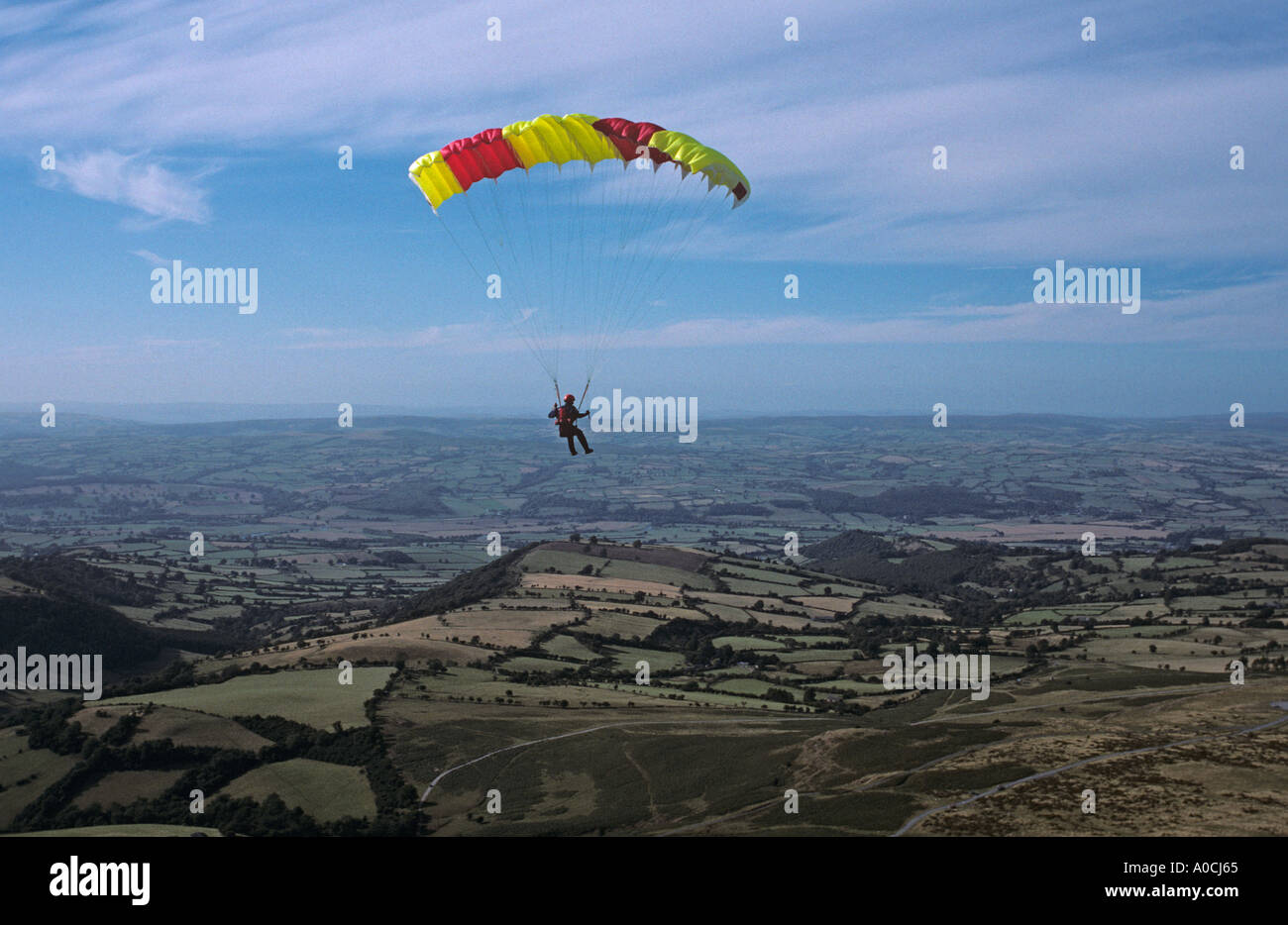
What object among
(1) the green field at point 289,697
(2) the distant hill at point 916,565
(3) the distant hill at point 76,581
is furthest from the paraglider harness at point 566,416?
(2) the distant hill at point 916,565

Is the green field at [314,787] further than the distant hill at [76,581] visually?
No

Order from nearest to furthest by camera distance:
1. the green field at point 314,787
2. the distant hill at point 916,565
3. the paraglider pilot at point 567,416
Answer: the paraglider pilot at point 567,416 → the green field at point 314,787 → the distant hill at point 916,565

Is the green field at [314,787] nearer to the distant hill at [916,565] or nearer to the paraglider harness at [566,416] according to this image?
the paraglider harness at [566,416]

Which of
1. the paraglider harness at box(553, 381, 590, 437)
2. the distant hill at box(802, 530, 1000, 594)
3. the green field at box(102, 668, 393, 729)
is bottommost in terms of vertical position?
the distant hill at box(802, 530, 1000, 594)

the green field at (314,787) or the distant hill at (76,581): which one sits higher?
the distant hill at (76,581)

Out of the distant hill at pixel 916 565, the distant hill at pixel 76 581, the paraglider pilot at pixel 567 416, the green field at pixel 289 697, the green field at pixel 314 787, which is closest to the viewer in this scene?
the paraglider pilot at pixel 567 416

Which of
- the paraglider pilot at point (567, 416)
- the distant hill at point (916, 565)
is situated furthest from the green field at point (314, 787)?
the distant hill at point (916, 565)

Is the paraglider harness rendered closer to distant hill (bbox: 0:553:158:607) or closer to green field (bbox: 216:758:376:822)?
green field (bbox: 216:758:376:822)

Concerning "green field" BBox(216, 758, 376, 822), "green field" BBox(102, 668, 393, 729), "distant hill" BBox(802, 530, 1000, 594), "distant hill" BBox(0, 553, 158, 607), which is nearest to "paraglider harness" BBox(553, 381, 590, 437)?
"green field" BBox(216, 758, 376, 822)

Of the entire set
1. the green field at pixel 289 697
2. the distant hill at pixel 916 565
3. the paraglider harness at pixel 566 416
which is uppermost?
the paraglider harness at pixel 566 416
